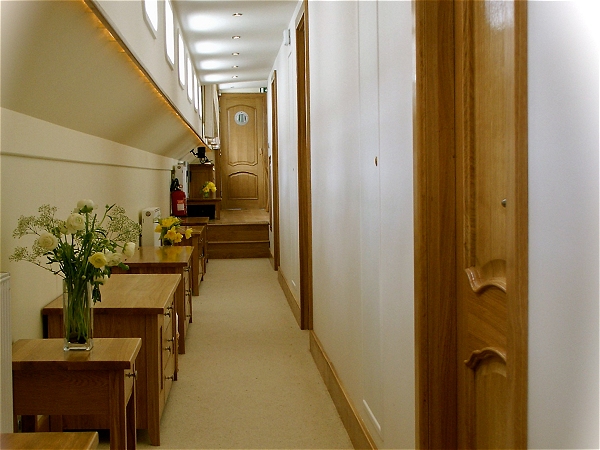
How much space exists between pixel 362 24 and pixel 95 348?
1835mm

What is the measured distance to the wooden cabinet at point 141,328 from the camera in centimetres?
318

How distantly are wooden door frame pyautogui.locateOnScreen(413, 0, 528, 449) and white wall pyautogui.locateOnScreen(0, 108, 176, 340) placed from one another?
148 cm

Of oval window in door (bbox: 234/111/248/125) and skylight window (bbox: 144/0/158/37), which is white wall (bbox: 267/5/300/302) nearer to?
skylight window (bbox: 144/0/158/37)

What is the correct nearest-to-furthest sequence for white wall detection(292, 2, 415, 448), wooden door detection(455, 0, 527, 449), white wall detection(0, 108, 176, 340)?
wooden door detection(455, 0, 527, 449), white wall detection(292, 2, 415, 448), white wall detection(0, 108, 176, 340)

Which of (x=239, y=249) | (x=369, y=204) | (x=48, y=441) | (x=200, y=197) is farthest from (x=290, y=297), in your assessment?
(x=200, y=197)

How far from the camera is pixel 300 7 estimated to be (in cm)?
602

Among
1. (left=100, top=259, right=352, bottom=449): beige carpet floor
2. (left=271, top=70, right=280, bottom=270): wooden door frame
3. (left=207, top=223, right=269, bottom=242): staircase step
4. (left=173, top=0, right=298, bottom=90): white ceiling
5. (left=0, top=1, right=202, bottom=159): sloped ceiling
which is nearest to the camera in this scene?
(left=0, top=1, right=202, bottom=159): sloped ceiling

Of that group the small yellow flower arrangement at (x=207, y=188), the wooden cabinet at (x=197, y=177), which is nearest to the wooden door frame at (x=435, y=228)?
the small yellow flower arrangement at (x=207, y=188)

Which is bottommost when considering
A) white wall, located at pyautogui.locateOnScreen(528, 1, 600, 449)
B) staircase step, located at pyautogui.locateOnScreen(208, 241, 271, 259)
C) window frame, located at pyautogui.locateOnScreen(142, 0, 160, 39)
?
staircase step, located at pyautogui.locateOnScreen(208, 241, 271, 259)

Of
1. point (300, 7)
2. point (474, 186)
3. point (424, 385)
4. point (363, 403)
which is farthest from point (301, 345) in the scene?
point (474, 186)

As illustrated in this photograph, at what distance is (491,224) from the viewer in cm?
194

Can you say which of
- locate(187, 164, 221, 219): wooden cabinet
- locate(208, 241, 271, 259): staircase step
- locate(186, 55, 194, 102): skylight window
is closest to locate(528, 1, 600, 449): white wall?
locate(186, 55, 194, 102): skylight window

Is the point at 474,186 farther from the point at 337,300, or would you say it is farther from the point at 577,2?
the point at 337,300

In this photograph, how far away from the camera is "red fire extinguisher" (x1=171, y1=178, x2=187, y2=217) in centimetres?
862
